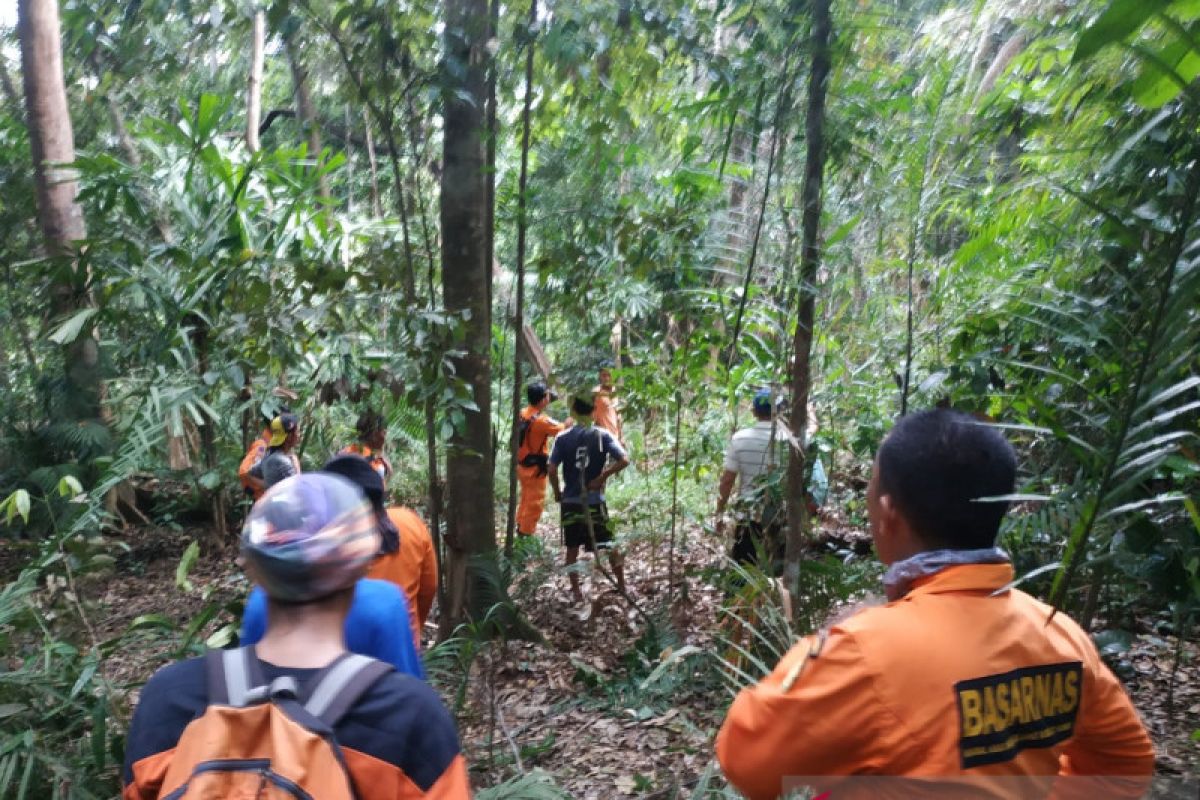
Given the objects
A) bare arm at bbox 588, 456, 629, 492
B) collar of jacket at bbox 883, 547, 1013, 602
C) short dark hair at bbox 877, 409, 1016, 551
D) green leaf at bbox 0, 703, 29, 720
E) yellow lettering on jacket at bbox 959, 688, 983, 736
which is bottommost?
bare arm at bbox 588, 456, 629, 492

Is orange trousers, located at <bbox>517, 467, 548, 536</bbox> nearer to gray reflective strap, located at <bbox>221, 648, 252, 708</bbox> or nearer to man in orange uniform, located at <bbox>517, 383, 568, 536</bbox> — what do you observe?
man in orange uniform, located at <bbox>517, 383, 568, 536</bbox>

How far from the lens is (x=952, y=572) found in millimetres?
1496

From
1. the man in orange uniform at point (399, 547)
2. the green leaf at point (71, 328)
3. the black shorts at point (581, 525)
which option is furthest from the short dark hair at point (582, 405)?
the green leaf at point (71, 328)

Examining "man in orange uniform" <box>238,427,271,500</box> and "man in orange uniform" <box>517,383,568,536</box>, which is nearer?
"man in orange uniform" <box>238,427,271,500</box>

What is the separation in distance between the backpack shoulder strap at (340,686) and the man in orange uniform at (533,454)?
21.0 ft

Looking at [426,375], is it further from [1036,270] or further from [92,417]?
[92,417]

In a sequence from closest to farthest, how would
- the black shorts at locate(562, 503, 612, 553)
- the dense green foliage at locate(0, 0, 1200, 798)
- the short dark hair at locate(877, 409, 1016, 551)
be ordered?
the short dark hair at locate(877, 409, 1016, 551), the dense green foliage at locate(0, 0, 1200, 798), the black shorts at locate(562, 503, 612, 553)

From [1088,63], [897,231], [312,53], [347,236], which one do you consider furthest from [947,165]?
[347,236]

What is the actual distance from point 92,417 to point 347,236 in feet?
15.4

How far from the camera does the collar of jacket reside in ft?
4.87

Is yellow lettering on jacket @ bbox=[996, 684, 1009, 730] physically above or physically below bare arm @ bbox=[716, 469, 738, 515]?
above

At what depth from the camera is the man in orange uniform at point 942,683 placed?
137 centimetres

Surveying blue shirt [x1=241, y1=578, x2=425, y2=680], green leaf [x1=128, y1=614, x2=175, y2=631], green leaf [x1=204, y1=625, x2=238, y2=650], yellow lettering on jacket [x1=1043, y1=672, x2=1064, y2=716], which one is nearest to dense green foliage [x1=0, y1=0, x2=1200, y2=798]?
green leaf [x1=128, y1=614, x2=175, y2=631]

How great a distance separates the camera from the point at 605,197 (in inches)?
236
